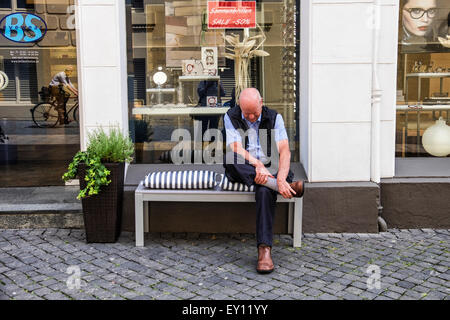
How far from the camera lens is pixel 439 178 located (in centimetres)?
572

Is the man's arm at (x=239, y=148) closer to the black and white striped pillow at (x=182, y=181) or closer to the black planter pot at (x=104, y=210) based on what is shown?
the black and white striped pillow at (x=182, y=181)

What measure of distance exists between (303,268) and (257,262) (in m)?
0.40

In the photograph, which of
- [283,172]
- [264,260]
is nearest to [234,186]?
[283,172]

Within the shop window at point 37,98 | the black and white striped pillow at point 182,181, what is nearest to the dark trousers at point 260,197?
the black and white striped pillow at point 182,181

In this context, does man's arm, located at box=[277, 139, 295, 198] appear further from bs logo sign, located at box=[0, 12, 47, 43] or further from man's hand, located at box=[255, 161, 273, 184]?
bs logo sign, located at box=[0, 12, 47, 43]

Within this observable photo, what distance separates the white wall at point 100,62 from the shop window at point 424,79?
3.34 meters

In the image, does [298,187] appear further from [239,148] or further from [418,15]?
[418,15]

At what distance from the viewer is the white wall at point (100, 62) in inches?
220

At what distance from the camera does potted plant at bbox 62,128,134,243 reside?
5121 mm

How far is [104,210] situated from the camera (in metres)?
5.22

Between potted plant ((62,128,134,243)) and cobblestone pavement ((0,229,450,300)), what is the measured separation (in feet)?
0.54
